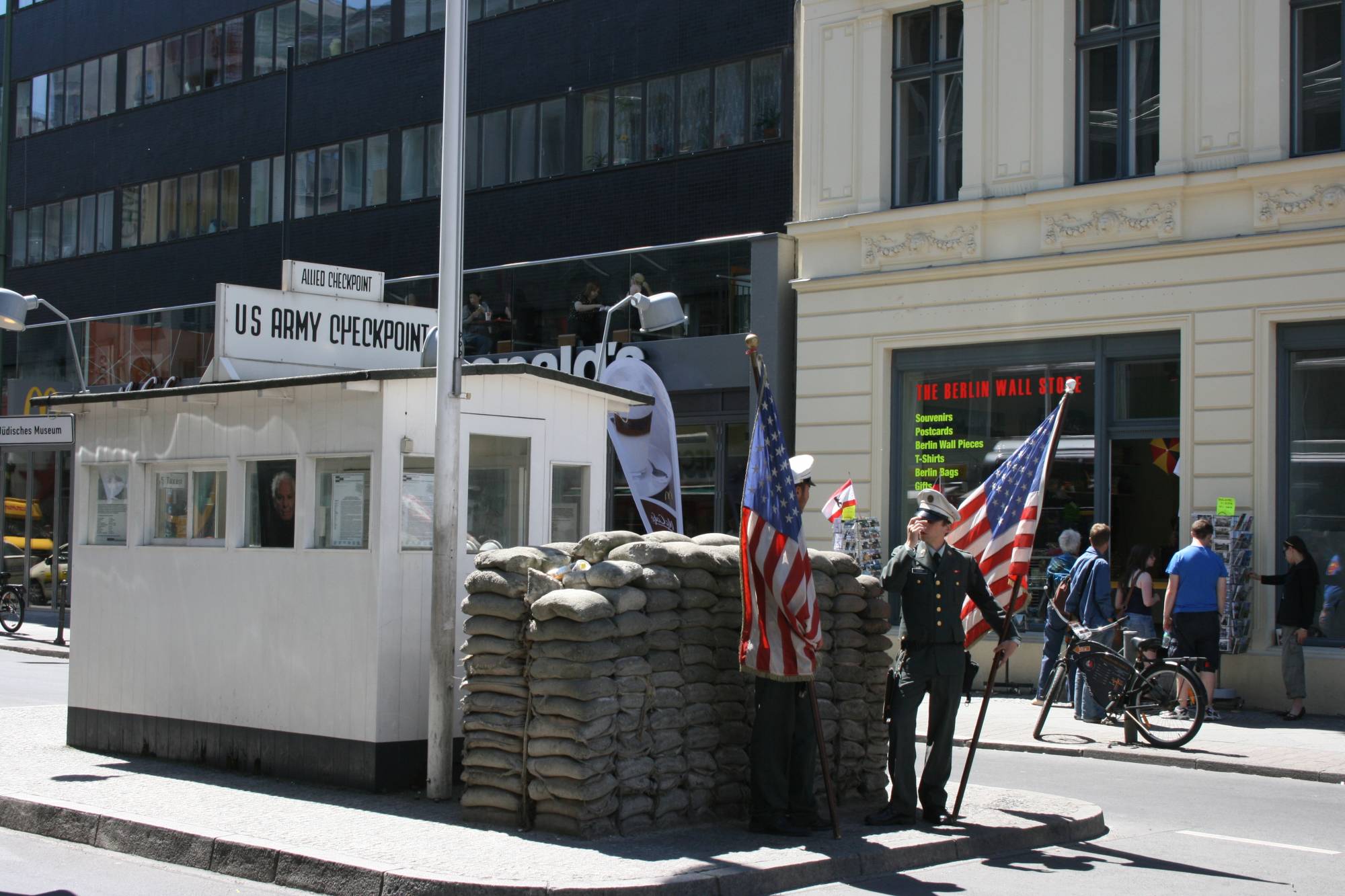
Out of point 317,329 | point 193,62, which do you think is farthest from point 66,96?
point 317,329

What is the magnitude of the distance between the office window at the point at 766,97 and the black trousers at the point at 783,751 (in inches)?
605

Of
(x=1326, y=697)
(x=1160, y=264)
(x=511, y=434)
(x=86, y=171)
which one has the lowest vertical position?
(x=1326, y=697)

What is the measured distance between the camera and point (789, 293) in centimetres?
2144

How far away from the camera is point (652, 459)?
47.9 feet

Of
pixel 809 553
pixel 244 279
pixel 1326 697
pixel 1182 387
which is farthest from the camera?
pixel 244 279

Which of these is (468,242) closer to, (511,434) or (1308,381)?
(1308,381)

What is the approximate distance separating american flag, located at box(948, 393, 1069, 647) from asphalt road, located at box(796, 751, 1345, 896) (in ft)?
5.18

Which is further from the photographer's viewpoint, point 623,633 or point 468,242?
point 468,242

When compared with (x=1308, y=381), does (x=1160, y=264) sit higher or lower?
higher

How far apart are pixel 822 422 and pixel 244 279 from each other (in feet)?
55.1

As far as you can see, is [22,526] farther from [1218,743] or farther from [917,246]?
[1218,743]

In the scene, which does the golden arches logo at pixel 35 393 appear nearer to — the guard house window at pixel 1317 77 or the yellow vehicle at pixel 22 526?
the yellow vehicle at pixel 22 526

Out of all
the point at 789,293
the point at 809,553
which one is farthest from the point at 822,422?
the point at 809,553

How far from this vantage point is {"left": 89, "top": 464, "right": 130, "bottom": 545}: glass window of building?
1177cm
